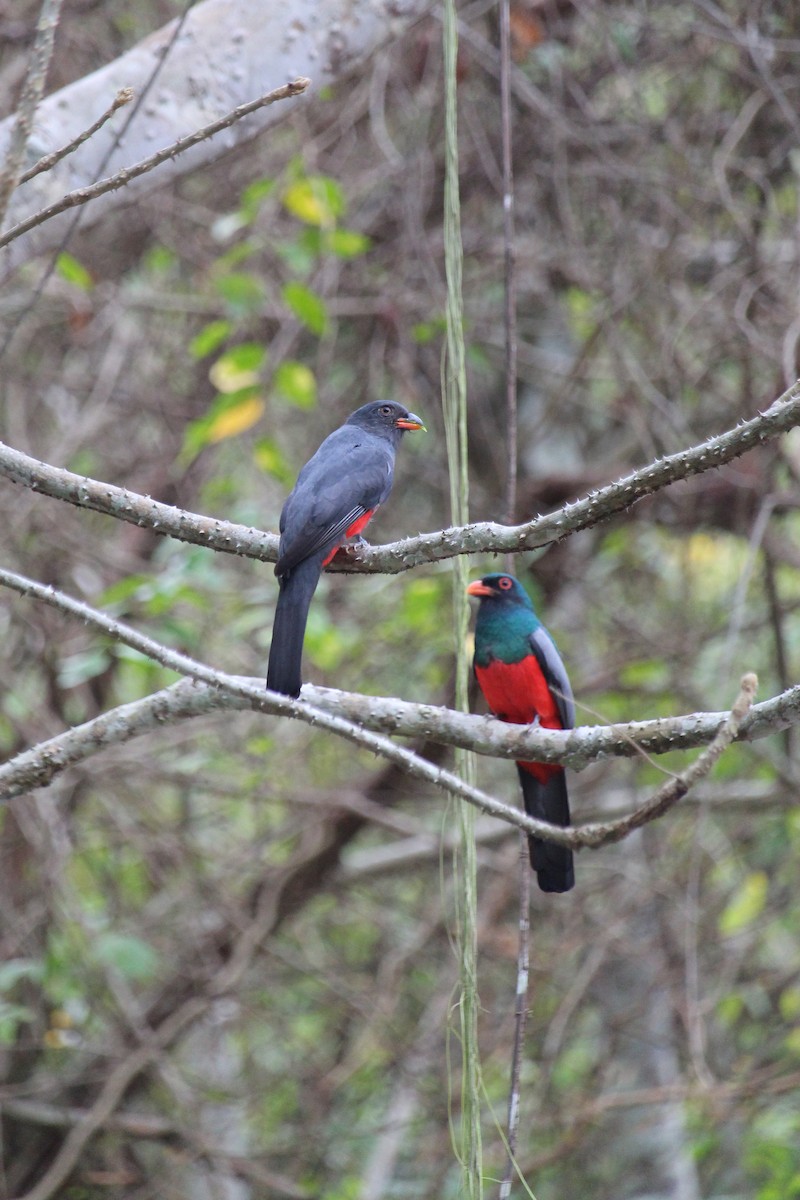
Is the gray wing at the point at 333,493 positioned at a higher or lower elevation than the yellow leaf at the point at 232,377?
lower

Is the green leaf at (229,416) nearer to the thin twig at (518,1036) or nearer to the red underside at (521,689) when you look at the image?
the red underside at (521,689)

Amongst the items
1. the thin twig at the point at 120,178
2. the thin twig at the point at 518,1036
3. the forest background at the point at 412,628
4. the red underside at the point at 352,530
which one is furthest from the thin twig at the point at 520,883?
the forest background at the point at 412,628

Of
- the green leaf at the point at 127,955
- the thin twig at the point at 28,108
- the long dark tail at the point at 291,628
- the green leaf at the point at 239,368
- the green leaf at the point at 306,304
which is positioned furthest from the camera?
the green leaf at the point at 239,368

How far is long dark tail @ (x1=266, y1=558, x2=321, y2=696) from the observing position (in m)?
2.81

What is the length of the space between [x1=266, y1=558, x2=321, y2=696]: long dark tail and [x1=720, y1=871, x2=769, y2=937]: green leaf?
394cm

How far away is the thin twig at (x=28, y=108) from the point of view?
5.95 feet

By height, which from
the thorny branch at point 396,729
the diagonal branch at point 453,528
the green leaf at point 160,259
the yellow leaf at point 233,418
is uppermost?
the green leaf at point 160,259

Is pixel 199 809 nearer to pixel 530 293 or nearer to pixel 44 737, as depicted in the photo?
pixel 44 737

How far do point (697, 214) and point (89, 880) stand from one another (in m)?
4.64

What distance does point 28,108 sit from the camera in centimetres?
191

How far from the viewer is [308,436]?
21.3 feet

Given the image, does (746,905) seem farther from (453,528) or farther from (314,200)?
(453,528)

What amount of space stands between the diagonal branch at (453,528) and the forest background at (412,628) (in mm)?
2247

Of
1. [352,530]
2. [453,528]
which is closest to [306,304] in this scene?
[352,530]
